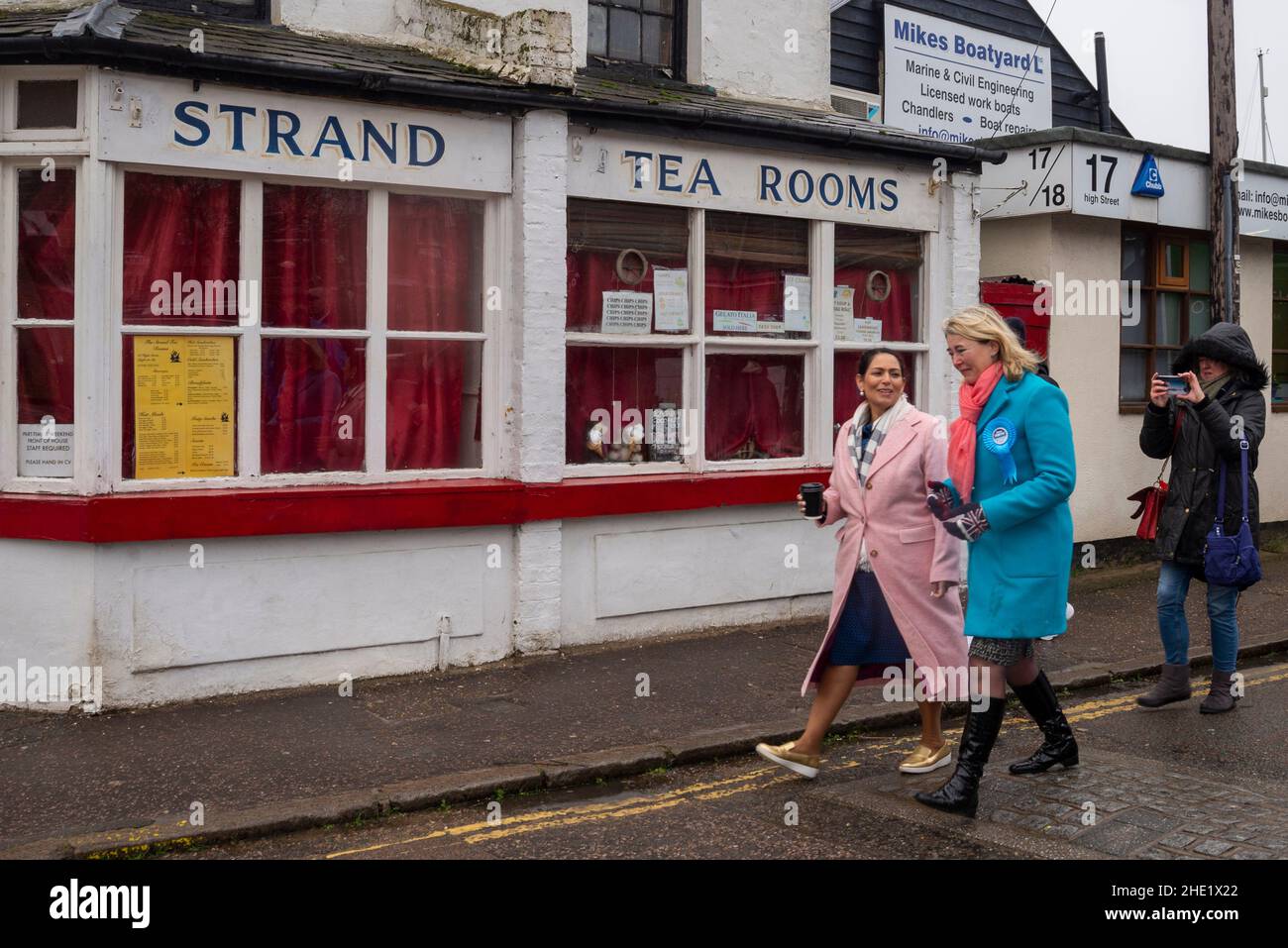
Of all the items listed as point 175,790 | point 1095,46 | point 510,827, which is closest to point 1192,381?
point 510,827

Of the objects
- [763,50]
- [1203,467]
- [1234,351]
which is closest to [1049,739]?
[1203,467]

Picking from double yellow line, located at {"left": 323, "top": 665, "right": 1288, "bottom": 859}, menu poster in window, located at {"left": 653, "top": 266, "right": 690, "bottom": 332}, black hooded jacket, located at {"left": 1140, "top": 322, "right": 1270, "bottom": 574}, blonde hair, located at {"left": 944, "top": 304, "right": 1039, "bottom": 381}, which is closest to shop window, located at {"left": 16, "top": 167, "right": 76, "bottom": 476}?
double yellow line, located at {"left": 323, "top": 665, "right": 1288, "bottom": 859}

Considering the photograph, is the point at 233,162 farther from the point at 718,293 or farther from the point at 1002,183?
the point at 1002,183

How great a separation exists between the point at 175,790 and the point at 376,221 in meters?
3.83

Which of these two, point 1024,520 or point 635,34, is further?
point 635,34

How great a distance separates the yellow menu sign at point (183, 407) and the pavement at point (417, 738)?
4.57 feet

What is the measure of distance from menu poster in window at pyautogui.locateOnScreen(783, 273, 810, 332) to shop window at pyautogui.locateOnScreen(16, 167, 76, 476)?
505 centimetres

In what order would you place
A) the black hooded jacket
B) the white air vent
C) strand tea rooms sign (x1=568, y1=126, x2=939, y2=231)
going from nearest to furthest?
the black hooded jacket, strand tea rooms sign (x1=568, y1=126, x2=939, y2=231), the white air vent

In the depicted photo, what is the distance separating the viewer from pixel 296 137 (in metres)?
8.01

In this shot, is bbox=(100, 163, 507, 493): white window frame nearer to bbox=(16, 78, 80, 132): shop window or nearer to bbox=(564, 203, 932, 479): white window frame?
bbox=(16, 78, 80, 132): shop window

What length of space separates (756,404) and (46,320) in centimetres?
501

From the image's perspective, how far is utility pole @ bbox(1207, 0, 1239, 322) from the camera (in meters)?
12.6

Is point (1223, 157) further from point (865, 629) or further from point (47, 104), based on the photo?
point (47, 104)

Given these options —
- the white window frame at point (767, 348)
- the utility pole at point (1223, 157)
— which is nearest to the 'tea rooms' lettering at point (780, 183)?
the white window frame at point (767, 348)
